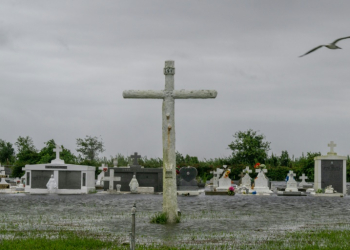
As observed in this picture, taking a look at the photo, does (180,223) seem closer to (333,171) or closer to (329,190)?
(329,190)

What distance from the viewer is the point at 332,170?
37531 millimetres

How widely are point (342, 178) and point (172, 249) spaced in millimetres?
28100

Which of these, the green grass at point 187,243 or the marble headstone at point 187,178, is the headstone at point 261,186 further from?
the green grass at point 187,243

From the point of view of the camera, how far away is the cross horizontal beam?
17109 mm

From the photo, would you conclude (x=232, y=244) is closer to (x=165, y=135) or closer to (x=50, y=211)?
(x=165, y=135)

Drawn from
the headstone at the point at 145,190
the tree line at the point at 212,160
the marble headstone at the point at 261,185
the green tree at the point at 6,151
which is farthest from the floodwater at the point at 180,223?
the green tree at the point at 6,151

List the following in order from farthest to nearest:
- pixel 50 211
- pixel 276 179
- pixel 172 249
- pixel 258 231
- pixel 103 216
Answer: pixel 276 179
pixel 50 211
pixel 103 216
pixel 258 231
pixel 172 249

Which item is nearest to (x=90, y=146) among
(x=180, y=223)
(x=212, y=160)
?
(x=212, y=160)

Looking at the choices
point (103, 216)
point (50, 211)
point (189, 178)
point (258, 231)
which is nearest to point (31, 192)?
point (189, 178)

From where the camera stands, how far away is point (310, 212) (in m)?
22.6

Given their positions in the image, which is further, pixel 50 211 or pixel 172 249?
pixel 50 211

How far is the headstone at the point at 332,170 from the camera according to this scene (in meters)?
37.4

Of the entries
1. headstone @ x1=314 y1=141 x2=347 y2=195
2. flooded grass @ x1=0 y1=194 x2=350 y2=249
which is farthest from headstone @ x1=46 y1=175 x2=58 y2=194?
headstone @ x1=314 y1=141 x2=347 y2=195

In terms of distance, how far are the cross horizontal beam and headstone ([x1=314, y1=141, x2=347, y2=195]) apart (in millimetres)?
21961
